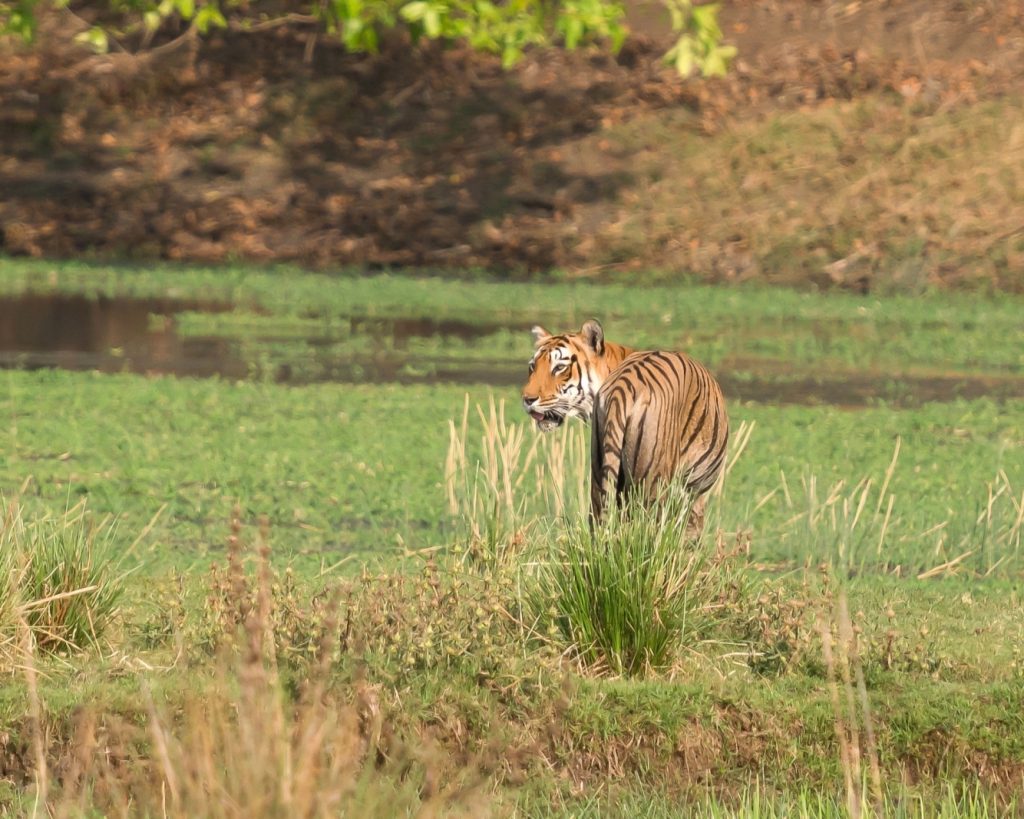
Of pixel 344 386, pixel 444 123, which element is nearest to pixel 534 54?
pixel 444 123

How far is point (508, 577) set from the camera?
26.8 feet

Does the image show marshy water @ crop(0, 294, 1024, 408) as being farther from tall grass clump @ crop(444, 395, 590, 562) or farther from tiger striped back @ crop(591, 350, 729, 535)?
tiger striped back @ crop(591, 350, 729, 535)

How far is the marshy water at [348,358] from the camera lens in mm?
17000

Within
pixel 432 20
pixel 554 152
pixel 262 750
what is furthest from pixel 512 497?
pixel 554 152

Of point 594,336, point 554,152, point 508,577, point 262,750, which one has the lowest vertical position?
point 508,577

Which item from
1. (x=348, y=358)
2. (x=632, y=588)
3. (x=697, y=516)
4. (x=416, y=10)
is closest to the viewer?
(x=632, y=588)

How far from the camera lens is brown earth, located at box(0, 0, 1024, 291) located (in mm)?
24688

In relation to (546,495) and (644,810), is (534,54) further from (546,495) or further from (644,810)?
(644,810)

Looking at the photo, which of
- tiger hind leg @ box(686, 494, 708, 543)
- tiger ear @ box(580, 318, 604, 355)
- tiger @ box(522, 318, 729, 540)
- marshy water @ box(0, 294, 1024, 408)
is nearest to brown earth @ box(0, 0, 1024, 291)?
marshy water @ box(0, 294, 1024, 408)

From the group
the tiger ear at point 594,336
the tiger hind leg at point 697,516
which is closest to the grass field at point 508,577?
the tiger hind leg at point 697,516

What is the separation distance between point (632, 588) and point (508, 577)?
692mm

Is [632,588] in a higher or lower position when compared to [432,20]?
lower

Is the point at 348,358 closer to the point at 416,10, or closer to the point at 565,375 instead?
the point at 416,10

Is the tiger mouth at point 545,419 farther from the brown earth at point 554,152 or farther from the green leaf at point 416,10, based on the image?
the brown earth at point 554,152
